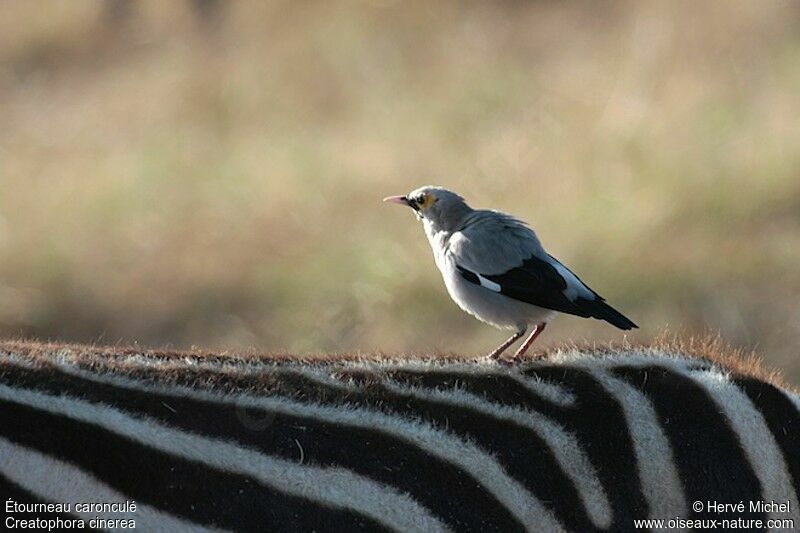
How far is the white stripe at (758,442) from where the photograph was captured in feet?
8.90

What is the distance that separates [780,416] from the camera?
282 cm

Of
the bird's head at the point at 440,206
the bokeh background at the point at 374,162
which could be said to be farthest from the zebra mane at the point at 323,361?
the bokeh background at the point at 374,162

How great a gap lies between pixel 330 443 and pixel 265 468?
5.5 inches

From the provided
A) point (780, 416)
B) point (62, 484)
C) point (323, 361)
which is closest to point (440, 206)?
point (323, 361)

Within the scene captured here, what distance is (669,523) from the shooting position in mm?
2645

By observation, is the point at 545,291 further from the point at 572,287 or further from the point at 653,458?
the point at 653,458

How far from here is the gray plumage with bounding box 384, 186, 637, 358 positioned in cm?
338

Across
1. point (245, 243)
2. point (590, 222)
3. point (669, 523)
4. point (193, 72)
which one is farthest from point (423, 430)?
point (193, 72)

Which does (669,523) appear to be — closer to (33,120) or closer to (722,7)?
(722,7)

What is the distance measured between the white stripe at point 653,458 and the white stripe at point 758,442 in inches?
5.3

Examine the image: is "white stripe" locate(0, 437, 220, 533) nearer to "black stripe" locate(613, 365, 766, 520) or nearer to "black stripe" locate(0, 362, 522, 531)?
"black stripe" locate(0, 362, 522, 531)

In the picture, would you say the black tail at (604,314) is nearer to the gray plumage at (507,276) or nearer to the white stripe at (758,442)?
the gray plumage at (507,276)

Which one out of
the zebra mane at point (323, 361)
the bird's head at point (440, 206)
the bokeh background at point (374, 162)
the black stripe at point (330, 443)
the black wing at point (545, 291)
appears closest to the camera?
the black stripe at point (330, 443)

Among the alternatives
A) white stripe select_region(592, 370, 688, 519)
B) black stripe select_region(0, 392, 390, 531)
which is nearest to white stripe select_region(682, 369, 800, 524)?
white stripe select_region(592, 370, 688, 519)
